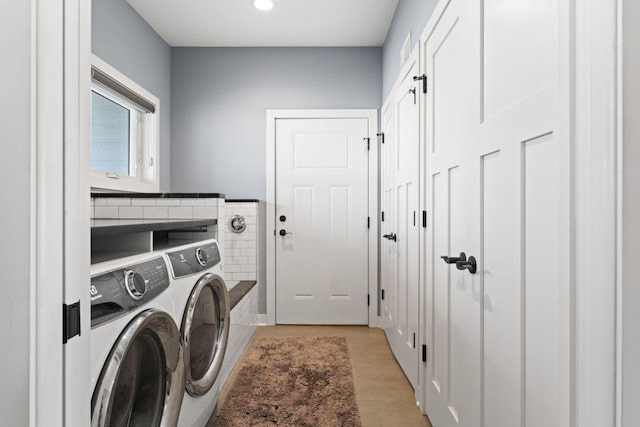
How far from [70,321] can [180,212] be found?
63.1 inches

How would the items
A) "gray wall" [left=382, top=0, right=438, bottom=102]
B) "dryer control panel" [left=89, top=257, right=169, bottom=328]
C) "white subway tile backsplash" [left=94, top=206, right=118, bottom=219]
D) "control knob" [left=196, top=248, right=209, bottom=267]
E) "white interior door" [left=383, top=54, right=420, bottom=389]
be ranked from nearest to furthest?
"dryer control panel" [left=89, top=257, right=169, bottom=328]
"control knob" [left=196, top=248, right=209, bottom=267]
"gray wall" [left=382, top=0, right=438, bottom=102]
"white interior door" [left=383, top=54, right=420, bottom=389]
"white subway tile backsplash" [left=94, top=206, right=118, bottom=219]

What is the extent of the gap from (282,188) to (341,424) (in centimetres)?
224

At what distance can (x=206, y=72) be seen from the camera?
3.71 m

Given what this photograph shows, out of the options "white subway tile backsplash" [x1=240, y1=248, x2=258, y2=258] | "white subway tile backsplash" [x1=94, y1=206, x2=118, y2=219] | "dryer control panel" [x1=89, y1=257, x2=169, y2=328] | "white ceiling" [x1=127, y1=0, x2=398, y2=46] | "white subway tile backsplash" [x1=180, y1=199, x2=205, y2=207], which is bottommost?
"white subway tile backsplash" [x1=240, y1=248, x2=258, y2=258]

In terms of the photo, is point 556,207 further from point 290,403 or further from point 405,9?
point 405,9

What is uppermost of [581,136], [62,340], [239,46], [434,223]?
[239,46]

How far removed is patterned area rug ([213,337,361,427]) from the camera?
1953mm

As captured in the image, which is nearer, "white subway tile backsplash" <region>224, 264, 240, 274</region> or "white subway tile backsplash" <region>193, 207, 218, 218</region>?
"white subway tile backsplash" <region>193, 207, 218, 218</region>

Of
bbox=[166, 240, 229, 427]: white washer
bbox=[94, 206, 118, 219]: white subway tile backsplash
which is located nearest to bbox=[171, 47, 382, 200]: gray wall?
bbox=[94, 206, 118, 219]: white subway tile backsplash

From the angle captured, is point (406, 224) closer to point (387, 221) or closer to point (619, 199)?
point (387, 221)

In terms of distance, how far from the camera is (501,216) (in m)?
1.12

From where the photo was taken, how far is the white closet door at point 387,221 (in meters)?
3.01

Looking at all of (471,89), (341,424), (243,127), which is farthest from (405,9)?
(341,424)

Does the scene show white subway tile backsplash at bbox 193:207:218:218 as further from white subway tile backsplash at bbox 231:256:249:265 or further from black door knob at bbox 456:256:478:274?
white subway tile backsplash at bbox 231:256:249:265
